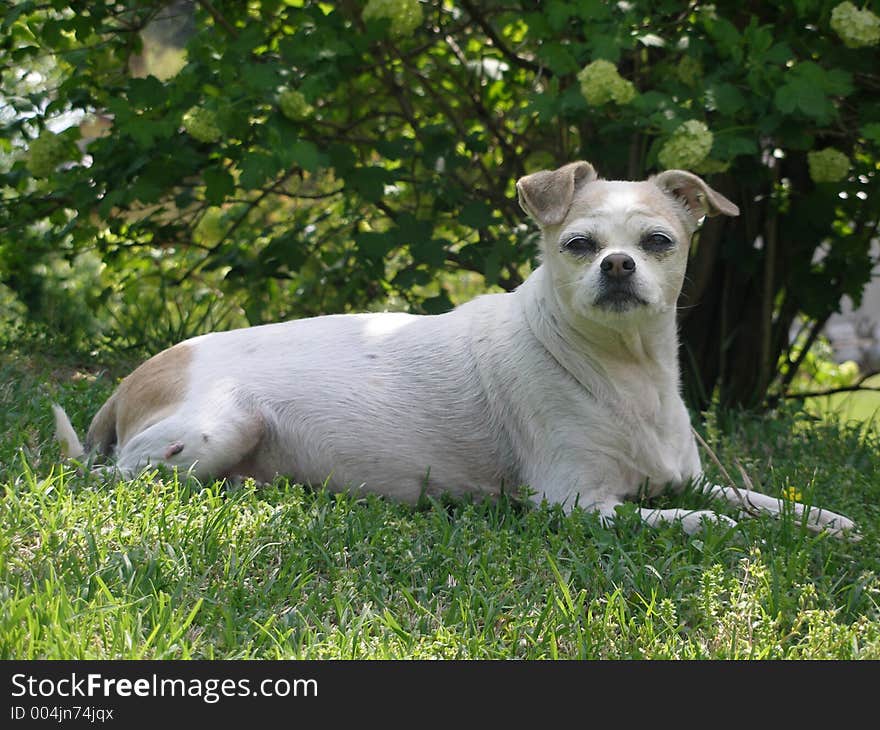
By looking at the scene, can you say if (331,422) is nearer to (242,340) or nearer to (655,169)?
(242,340)

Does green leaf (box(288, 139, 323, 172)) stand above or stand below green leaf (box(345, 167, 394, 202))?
above

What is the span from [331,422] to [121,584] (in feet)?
4.30

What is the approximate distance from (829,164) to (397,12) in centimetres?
213

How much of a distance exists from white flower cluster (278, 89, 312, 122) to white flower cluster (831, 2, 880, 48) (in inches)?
91.0

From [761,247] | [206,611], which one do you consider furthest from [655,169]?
[206,611]

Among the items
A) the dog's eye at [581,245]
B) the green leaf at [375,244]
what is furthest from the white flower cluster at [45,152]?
the dog's eye at [581,245]

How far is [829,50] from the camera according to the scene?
5.16 meters

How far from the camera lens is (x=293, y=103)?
485cm

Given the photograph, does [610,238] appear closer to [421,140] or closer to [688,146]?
[688,146]

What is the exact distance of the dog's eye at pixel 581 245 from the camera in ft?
12.2

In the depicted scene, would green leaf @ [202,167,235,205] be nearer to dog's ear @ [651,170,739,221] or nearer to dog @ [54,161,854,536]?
dog @ [54,161,854,536]

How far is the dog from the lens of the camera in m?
3.75

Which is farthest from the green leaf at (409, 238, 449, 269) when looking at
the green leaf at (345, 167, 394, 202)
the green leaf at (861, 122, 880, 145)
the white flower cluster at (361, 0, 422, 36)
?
the green leaf at (861, 122, 880, 145)

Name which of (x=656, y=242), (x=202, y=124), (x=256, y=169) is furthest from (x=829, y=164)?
(x=202, y=124)
